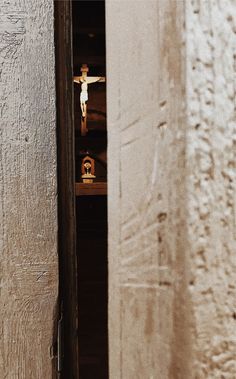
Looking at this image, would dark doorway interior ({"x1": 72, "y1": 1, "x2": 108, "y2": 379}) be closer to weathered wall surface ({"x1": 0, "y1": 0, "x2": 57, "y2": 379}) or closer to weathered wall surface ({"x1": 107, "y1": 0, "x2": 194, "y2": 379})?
weathered wall surface ({"x1": 0, "y1": 0, "x2": 57, "y2": 379})

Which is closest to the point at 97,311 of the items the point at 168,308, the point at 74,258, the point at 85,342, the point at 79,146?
the point at 85,342

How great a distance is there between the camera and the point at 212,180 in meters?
0.38

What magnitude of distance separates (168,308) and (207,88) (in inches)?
7.1

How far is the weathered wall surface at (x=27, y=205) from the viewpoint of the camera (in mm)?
857

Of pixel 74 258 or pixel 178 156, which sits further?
pixel 74 258

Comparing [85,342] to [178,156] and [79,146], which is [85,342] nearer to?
[79,146]

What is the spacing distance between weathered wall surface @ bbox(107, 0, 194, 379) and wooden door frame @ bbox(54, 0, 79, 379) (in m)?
0.44

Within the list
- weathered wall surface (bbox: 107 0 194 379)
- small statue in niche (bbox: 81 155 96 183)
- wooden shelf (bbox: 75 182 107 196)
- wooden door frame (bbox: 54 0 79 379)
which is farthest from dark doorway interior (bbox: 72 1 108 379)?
weathered wall surface (bbox: 107 0 194 379)

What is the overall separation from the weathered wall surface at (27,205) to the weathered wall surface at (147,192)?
425 mm

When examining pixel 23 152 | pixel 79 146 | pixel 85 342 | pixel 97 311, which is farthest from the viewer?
pixel 79 146

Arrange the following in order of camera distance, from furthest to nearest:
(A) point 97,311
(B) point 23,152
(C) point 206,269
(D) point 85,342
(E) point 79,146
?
(E) point 79,146, (A) point 97,311, (D) point 85,342, (B) point 23,152, (C) point 206,269

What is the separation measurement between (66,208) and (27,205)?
7 cm

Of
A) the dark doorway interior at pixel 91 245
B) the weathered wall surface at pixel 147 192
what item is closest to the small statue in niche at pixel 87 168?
the dark doorway interior at pixel 91 245

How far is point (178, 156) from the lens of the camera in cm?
38
